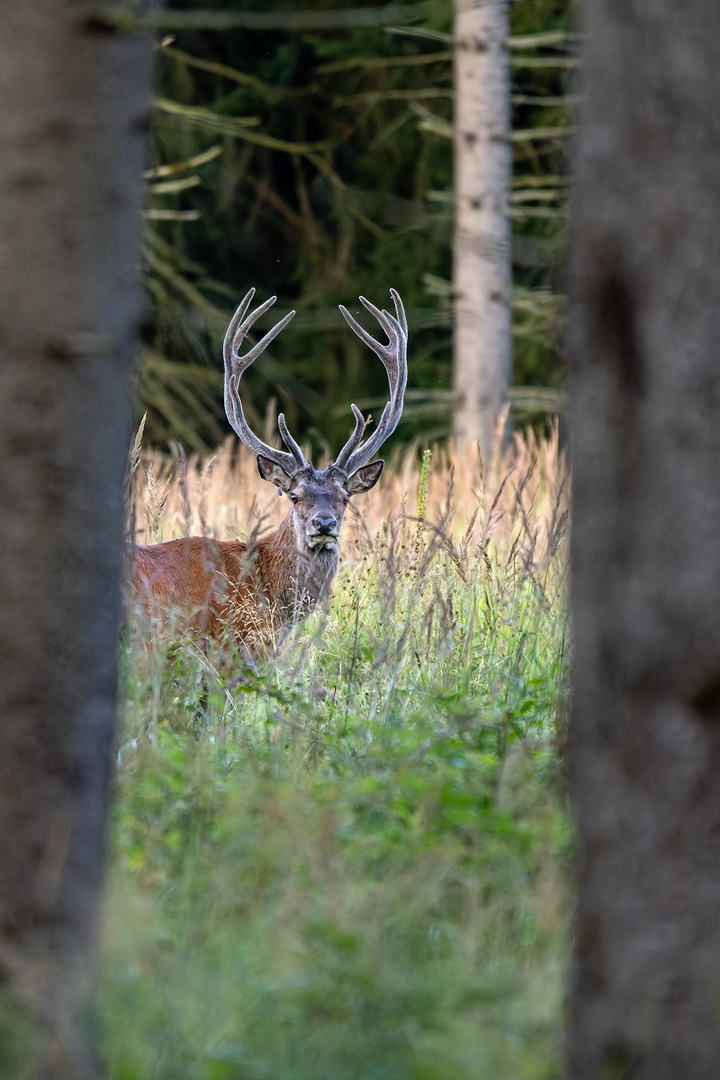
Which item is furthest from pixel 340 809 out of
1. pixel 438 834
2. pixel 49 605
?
pixel 49 605

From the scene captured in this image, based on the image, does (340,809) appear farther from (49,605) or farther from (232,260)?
(232,260)

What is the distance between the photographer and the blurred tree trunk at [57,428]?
247 cm

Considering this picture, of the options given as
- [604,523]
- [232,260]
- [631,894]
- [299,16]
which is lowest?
[631,894]

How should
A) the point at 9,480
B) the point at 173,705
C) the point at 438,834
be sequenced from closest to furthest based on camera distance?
the point at 9,480 → the point at 438,834 → the point at 173,705

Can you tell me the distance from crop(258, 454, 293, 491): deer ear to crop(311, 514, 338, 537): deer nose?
42 cm

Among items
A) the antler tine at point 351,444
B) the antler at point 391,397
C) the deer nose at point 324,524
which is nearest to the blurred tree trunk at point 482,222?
the antler at point 391,397

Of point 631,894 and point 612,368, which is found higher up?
point 612,368


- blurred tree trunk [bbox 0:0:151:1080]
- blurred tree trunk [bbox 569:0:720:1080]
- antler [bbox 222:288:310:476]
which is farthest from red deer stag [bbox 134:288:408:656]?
blurred tree trunk [bbox 569:0:720:1080]

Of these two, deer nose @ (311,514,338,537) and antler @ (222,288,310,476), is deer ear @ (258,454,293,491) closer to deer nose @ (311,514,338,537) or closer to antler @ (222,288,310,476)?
antler @ (222,288,310,476)

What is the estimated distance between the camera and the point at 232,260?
17328mm

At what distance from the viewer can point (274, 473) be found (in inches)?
283

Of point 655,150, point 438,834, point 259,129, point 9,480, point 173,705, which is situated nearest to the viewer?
point 655,150

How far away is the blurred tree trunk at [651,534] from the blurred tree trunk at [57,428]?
3.00 ft

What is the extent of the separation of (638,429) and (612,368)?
0.35ft
